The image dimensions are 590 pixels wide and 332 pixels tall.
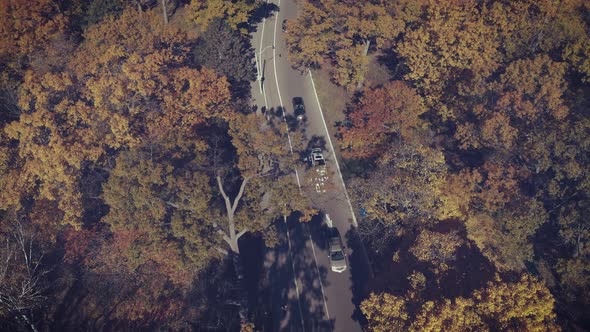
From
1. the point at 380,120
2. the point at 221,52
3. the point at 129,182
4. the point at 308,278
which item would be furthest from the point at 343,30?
the point at 129,182

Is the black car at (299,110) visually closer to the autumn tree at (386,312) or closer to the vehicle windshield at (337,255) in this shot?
the vehicle windshield at (337,255)

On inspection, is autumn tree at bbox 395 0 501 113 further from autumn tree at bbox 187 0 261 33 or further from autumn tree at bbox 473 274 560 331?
autumn tree at bbox 473 274 560 331

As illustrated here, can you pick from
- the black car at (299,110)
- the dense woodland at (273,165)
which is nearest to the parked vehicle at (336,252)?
Answer: the dense woodland at (273,165)

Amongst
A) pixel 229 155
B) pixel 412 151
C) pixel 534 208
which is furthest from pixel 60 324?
pixel 534 208

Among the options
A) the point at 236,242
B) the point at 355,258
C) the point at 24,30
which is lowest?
the point at 355,258

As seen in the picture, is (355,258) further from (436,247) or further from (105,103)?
(105,103)

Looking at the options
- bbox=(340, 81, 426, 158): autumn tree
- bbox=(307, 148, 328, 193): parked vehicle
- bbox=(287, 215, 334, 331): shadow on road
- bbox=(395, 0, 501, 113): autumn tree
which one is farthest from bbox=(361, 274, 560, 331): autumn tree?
bbox=(395, 0, 501, 113): autumn tree
